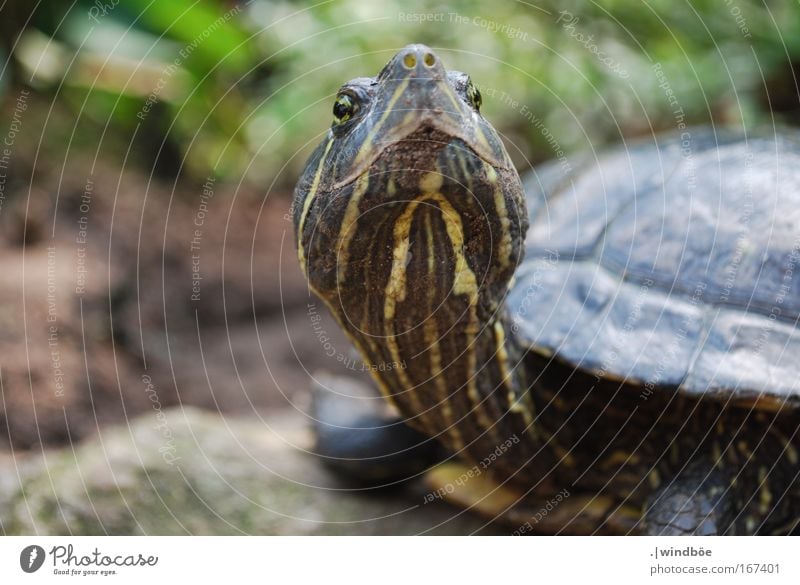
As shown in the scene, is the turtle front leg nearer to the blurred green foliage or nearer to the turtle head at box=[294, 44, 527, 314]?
the turtle head at box=[294, 44, 527, 314]

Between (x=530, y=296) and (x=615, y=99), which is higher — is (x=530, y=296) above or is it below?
below

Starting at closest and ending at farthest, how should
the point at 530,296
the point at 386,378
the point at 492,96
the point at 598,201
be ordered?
the point at 386,378 → the point at 530,296 → the point at 598,201 → the point at 492,96

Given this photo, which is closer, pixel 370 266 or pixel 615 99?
pixel 370 266

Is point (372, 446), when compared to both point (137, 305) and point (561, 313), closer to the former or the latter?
point (561, 313)

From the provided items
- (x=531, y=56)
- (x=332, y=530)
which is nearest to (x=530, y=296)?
(x=332, y=530)

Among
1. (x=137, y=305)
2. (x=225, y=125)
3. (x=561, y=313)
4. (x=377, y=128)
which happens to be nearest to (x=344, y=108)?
(x=377, y=128)
